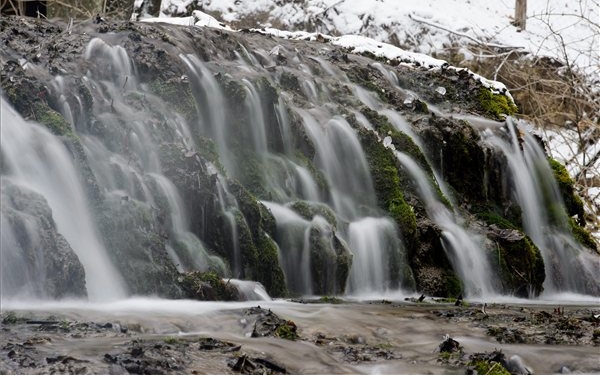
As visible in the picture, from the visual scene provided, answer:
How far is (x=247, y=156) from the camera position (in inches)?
340

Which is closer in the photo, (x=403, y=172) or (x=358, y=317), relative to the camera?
(x=358, y=317)

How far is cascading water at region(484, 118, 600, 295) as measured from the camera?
32.2 ft

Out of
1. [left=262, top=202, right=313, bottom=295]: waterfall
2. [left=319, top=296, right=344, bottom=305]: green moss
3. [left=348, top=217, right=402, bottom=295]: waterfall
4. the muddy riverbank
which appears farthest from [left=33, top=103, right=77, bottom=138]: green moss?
[left=348, top=217, right=402, bottom=295]: waterfall

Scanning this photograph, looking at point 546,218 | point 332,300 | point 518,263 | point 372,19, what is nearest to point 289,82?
point 518,263

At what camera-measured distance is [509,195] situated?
10.5 metres

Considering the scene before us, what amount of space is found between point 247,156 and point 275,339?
4112 millimetres

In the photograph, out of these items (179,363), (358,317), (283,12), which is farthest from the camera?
(283,12)

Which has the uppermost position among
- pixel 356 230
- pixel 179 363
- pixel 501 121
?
pixel 501 121

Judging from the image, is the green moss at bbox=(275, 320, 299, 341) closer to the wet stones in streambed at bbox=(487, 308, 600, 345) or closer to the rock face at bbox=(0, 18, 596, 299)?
the wet stones in streambed at bbox=(487, 308, 600, 345)

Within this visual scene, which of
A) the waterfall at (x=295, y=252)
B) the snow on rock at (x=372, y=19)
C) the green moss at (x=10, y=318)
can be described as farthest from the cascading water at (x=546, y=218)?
the snow on rock at (x=372, y=19)

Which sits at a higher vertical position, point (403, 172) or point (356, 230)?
point (403, 172)

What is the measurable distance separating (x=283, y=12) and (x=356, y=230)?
12.0 m

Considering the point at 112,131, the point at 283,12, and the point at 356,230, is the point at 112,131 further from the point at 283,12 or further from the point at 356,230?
the point at 283,12

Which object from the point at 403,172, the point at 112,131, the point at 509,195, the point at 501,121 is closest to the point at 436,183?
the point at 403,172
